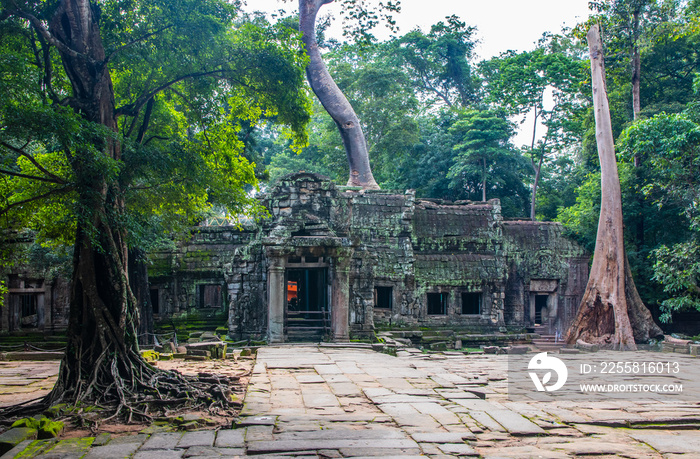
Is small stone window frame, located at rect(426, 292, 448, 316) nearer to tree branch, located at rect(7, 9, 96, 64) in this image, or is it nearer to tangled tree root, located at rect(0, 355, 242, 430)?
tangled tree root, located at rect(0, 355, 242, 430)

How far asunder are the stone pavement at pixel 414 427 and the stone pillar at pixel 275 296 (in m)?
5.84

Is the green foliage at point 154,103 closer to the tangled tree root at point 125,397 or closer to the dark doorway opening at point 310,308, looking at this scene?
the tangled tree root at point 125,397

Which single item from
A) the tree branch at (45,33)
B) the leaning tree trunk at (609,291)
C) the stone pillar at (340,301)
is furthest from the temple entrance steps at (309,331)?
the tree branch at (45,33)

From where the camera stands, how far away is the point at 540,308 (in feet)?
70.3

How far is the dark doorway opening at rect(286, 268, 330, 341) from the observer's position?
15375 mm

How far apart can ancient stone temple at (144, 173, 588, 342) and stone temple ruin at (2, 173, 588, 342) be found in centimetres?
3

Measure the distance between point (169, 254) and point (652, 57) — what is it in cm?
1853

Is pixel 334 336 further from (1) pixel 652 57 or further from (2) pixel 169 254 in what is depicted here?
(1) pixel 652 57

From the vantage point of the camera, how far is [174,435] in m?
5.82

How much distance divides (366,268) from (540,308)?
24.8ft

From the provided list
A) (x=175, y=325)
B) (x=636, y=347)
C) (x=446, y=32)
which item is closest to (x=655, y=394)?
(x=636, y=347)

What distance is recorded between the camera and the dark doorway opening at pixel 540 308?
20.9m

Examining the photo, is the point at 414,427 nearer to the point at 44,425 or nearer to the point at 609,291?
the point at 44,425

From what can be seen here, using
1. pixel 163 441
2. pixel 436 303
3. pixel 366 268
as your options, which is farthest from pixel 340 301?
pixel 163 441
